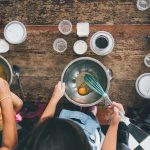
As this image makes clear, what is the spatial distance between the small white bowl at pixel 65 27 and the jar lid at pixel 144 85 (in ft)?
2.98

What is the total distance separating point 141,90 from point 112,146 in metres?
0.70

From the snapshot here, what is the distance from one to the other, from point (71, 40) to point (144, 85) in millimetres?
912

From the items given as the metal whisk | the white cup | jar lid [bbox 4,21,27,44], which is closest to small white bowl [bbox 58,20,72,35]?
jar lid [bbox 4,21,27,44]

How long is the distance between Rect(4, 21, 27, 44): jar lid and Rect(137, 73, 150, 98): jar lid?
1.32 meters

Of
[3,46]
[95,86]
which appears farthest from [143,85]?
[3,46]

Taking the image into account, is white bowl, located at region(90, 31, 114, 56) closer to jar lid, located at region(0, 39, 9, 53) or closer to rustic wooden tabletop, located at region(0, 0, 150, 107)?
rustic wooden tabletop, located at region(0, 0, 150, 107)

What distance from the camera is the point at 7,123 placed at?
9.77 ft

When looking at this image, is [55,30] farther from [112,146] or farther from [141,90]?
[112,146]

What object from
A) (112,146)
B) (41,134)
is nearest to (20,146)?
(41,134)

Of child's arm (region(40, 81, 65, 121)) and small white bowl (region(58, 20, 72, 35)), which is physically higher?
small white bowl (region(58, 20, 72, 35))

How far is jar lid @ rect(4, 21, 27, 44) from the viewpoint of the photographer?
11.6ft

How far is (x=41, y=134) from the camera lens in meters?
2.29

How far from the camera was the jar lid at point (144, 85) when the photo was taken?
3387mm

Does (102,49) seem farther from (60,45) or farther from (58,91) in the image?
(58,91)
